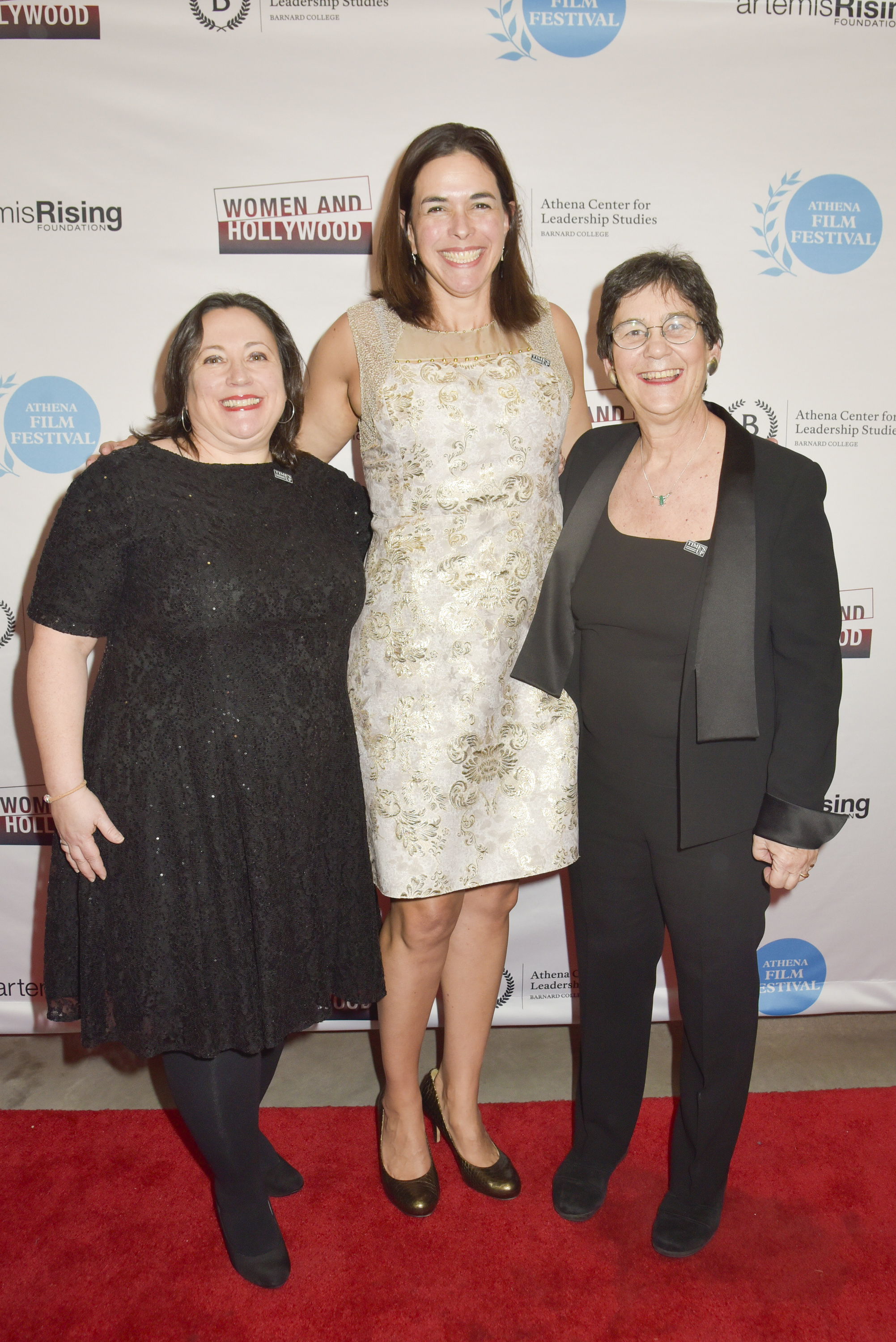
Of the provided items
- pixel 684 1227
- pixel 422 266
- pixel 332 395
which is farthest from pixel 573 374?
pixel 684 1227

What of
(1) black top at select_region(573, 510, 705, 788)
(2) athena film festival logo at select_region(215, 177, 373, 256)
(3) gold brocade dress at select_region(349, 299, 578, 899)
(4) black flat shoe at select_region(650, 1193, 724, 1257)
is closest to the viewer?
(1) black top at select_region(573, 510, 705, 788)

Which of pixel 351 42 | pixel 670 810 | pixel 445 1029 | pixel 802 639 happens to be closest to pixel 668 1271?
pixel 445 1029

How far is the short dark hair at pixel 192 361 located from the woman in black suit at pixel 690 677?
1.92ft

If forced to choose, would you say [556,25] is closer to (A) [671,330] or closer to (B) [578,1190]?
(A) [671,330]

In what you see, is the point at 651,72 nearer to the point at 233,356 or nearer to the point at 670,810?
the point at 233,356

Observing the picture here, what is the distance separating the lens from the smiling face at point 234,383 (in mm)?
1580

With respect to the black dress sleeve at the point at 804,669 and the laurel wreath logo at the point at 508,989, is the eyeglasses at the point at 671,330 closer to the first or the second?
the black dress sleeve at the point at 804,669

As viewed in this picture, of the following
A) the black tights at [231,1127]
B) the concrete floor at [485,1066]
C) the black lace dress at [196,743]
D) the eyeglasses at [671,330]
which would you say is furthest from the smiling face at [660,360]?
the concrete floor at [485,1066]

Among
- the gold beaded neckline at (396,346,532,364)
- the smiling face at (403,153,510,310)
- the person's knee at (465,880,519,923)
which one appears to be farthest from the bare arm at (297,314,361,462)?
the person's knee at (465,880,519,923)

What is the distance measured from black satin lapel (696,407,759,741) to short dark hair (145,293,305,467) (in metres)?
0.81

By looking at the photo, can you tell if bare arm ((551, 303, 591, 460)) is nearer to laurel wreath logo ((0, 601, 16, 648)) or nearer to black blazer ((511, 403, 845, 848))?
black blazer ((511, 403, 845, 848))

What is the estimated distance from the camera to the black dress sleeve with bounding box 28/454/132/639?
4.83ft

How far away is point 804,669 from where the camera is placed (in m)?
1.54

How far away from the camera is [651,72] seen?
2352 millimetres
